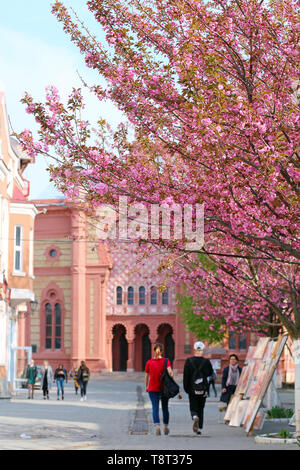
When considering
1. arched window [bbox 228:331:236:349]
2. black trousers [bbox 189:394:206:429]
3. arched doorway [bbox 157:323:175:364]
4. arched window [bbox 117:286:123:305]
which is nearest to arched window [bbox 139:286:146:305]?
arched window [bbox 117:286:123:305]

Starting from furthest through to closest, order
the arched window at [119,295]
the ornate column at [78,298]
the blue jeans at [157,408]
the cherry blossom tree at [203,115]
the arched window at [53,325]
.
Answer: the arched window at [119,295], the arched window at [53,325], the ornate column at [78,298], the blue jeans at [157,408], the cherry blossom tree at [203,115]

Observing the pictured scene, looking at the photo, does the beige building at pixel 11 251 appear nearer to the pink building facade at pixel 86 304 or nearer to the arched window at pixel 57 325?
the pink building facade at pixel 86 304

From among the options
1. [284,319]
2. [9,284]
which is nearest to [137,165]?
[284,319]

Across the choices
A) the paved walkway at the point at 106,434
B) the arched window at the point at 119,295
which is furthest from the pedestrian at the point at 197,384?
the arched window at the point at 119,295

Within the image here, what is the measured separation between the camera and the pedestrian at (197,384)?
15.9 metres

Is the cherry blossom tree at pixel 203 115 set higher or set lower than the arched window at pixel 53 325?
higher

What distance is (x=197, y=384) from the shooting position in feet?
52.3

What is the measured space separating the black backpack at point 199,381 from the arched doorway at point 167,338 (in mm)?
55732

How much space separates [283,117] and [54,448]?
6.09 metres

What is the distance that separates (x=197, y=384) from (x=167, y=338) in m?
57.9

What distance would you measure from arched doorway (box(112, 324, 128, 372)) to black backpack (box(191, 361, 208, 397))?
57351mm

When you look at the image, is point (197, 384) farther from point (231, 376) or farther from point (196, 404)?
point (231, 376)
